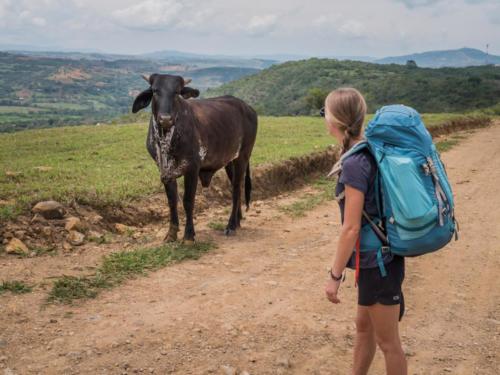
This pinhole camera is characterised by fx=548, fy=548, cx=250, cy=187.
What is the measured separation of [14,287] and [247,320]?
98.0 inches

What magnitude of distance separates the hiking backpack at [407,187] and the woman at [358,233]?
6 centimetres

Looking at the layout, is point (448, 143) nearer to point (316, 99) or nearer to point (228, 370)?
point (228, 370)

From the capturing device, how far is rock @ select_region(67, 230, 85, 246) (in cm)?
736

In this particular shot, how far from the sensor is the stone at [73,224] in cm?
759

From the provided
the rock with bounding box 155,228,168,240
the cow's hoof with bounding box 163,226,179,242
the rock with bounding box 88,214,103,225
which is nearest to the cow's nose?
the cow's hoof with bounding box 163,226,179,242

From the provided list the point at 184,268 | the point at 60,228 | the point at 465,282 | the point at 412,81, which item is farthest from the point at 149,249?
the point at 412,81

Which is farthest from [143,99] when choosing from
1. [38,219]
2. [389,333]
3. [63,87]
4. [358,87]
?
[63,87]

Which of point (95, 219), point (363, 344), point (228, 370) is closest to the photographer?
point (363, 344)

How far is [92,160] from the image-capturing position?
12.7 meters

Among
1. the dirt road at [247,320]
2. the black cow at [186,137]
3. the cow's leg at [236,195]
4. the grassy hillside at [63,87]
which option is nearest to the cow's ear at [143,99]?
the black cow at [186,137]

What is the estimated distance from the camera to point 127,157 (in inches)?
526

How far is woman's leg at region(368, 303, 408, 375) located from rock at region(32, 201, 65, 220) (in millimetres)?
5633

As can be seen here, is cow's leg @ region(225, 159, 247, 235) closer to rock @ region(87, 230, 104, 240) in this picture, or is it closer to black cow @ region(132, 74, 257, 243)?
black cow @ region(132, 74, 257, 243)

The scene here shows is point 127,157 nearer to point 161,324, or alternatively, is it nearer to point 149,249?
point 149,249
